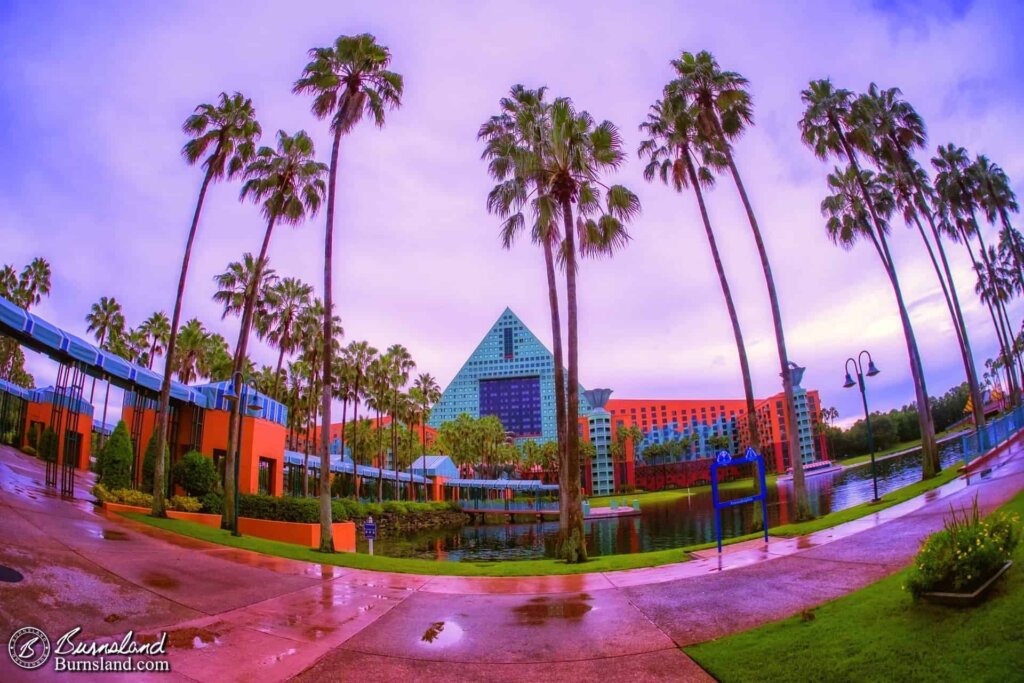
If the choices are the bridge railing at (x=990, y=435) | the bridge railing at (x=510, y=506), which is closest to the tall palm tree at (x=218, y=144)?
the bridge railing at (x=990, y=435)

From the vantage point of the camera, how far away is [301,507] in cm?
2356

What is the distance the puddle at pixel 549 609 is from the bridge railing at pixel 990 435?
2166 centimetres

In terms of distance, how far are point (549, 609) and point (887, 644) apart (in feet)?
15.2

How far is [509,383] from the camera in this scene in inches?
7638

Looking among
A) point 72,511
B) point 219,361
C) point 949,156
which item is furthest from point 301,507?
point 949,156

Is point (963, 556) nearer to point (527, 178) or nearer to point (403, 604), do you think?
point (403, 604)

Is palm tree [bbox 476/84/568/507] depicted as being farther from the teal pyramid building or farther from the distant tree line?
the teal pyramid building

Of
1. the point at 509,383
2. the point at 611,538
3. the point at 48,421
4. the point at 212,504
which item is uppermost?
the point at 509,383

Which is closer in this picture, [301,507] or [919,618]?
[919,618]

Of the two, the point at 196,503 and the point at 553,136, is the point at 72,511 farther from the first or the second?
the point at 553,136

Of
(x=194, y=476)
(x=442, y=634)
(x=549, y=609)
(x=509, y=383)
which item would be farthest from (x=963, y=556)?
(x=509, y=383)

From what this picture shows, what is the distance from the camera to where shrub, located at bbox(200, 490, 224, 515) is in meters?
22.3

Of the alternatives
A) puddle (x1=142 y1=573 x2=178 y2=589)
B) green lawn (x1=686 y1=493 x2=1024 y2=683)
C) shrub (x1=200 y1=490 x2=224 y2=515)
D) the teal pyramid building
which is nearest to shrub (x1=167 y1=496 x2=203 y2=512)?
shrub (x1=200 y1=490 x2=224 y2=515)

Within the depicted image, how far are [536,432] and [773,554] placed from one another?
182138mm
